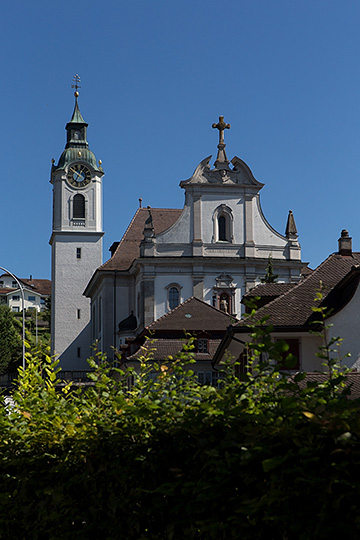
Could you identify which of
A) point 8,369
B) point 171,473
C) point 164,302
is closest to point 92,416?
point 171,473

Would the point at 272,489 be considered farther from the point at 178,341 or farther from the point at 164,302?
the point at 164,302

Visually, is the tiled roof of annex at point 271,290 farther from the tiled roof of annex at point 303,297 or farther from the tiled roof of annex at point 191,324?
the tiled roof of annex at point 191,324

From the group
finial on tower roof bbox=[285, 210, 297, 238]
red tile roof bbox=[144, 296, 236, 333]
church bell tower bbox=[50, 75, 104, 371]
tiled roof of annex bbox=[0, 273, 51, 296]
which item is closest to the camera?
red tile roof bbox=[144, 296, 236, 333]

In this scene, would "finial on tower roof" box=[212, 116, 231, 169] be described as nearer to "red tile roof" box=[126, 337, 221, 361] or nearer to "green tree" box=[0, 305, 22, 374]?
"red tile roof" box=[126, 337, 221, 361]

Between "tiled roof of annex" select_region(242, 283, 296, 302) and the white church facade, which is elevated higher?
the white church facade

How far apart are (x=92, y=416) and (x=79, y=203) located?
84.7 m

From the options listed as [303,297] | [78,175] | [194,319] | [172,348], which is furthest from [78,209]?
Result: [303,297]

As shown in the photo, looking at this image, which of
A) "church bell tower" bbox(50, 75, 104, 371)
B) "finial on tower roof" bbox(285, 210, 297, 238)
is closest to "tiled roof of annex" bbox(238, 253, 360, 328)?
"finial on tower roof" bbox(285, 210, 297, 238)

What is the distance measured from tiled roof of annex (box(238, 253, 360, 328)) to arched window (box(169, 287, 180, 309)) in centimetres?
3311

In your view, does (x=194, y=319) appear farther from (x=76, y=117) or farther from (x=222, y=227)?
(x=76, y=117)

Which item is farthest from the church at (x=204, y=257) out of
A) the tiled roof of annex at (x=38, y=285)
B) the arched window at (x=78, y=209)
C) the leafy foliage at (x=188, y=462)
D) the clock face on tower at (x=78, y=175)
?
the tiled roof of annex at (x=38, y=285)

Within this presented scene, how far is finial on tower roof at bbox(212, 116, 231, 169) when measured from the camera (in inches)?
2678

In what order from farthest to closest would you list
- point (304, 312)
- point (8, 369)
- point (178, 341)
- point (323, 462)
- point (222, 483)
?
point (8, 369) → point (178, 341) → point (304, 312) → point (222, 483) → point (323, 462)

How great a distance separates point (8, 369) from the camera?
100 metres
